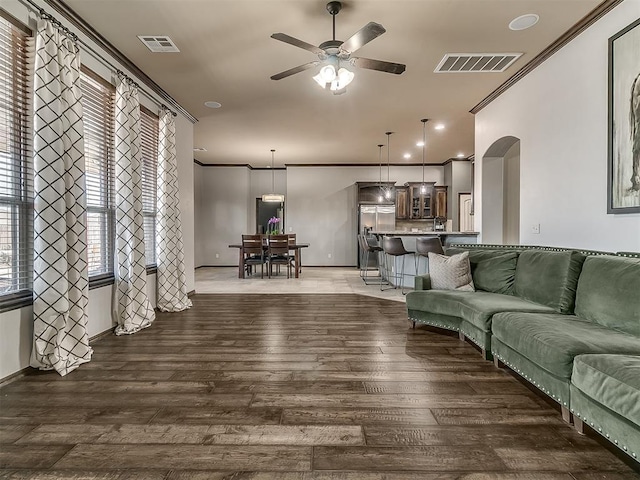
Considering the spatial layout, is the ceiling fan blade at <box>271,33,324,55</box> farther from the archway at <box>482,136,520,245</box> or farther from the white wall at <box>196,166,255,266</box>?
the white wall at <box>196,166,255,266</box>

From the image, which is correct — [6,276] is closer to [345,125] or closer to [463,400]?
[463,400]

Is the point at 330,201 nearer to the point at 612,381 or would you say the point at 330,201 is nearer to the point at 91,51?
the point at 91,51

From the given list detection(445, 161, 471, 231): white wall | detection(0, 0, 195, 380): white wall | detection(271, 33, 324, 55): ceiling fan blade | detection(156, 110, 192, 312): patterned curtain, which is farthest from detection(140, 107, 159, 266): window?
detection(445, 161, 471, 231): white wall

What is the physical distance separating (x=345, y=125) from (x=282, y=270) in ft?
13.8

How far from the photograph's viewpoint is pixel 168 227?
180 inches

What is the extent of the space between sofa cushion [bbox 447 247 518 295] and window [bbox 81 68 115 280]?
3822 millimetres

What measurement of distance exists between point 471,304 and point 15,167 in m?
3.72

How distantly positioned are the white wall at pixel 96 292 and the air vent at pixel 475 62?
3582 mm

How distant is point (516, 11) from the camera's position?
2.95 metres

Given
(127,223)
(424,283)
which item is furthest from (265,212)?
(424,283)

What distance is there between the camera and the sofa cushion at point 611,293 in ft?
6.93

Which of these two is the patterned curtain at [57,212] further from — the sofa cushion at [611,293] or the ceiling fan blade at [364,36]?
the sofa cushion at [611,293]

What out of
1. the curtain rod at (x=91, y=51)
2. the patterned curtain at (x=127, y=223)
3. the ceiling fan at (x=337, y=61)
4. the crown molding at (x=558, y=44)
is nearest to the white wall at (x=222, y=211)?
the curtain rod at (x=91, y=51)

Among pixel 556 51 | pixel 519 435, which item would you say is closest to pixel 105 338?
pixel 519 435
